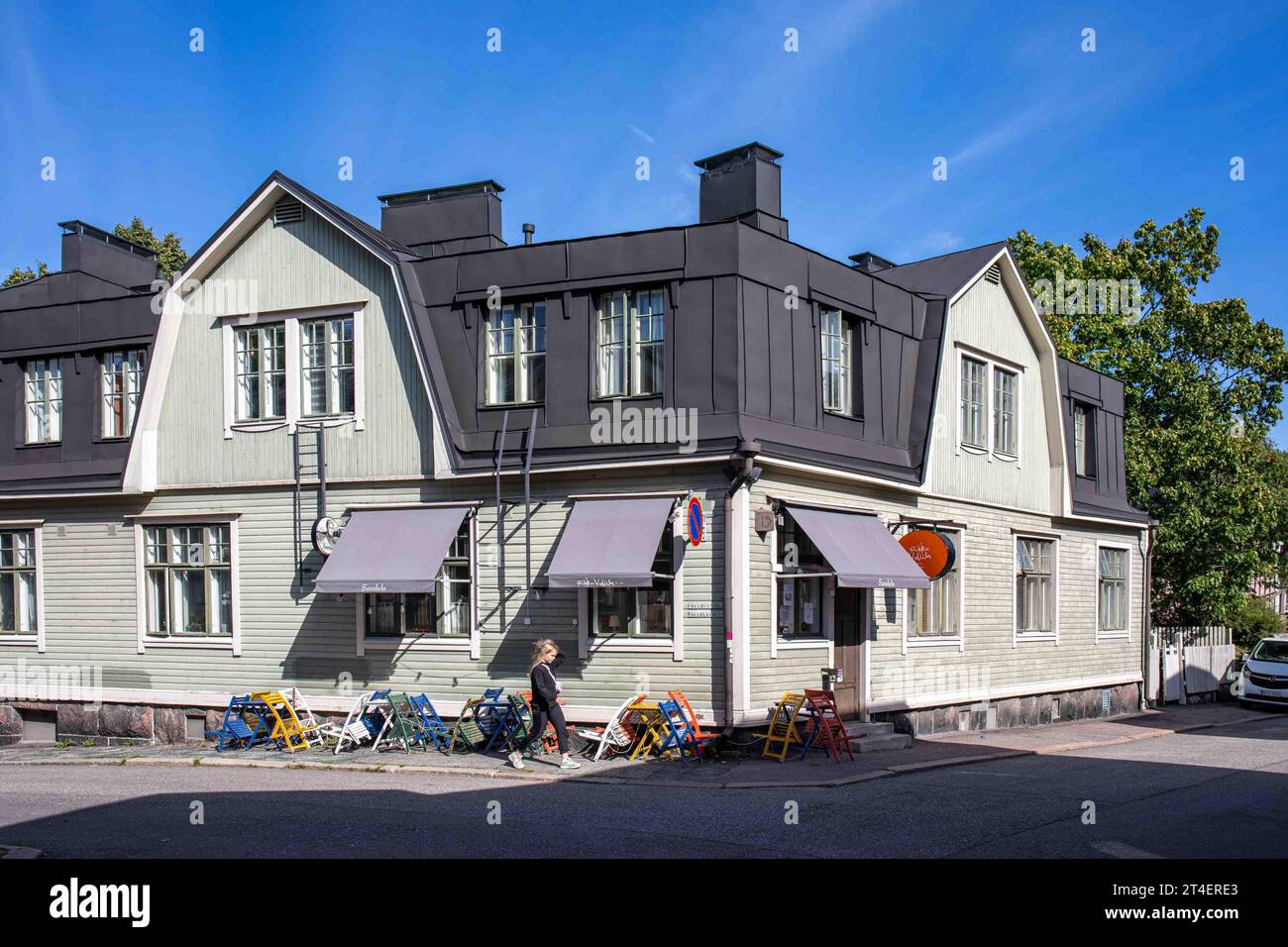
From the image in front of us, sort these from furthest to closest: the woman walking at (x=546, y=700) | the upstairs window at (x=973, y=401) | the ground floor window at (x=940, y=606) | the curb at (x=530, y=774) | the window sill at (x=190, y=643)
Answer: the upstairs window at (x=973, y=401) < the ground floor window at (x=940, y=606) < the window sill at (x=190, y=643) < the woman walking at (x=546, y=700) < the curb at (x=530, y=774)

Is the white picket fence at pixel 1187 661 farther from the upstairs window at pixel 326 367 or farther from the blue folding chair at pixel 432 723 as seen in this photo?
the upstairs window at pixel 326 367

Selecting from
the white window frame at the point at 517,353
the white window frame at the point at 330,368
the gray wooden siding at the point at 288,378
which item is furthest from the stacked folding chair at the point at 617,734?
the white window frame at the point at 330,368

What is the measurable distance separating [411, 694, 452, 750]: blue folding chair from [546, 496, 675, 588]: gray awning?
271cm

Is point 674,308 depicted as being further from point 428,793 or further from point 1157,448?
point 1157,448

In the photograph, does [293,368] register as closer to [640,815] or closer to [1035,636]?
[640,815]

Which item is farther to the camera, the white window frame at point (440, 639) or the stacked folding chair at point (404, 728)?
the white window frame at point (440, 639)

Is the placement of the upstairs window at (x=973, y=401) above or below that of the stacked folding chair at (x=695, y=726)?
above

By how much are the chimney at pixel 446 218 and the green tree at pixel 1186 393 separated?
17697mm

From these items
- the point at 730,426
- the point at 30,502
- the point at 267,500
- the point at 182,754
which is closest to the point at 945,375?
the point at 730,426

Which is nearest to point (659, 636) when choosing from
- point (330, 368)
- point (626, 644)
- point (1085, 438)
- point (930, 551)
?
point (626, 644)

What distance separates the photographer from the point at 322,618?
17891 millimetres

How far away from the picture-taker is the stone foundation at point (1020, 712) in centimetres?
1895

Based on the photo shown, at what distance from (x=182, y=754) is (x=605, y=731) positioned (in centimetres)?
603

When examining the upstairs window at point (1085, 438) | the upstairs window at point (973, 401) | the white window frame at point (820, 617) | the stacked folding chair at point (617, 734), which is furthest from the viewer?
the upstairs window at point (1085, 438)
